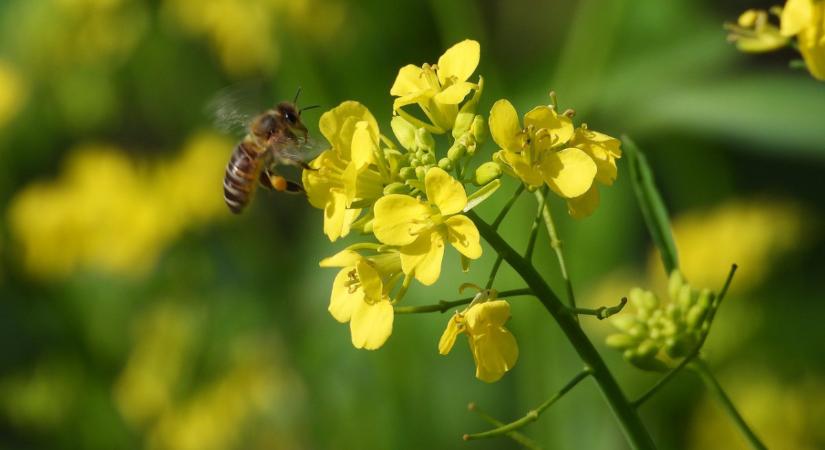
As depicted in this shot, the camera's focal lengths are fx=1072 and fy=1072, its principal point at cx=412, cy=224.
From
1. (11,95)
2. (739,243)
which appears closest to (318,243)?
(11,95)

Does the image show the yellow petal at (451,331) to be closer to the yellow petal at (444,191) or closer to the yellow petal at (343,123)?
the yellow petal at (444,191)

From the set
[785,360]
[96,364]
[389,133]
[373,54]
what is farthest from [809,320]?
[96,364]

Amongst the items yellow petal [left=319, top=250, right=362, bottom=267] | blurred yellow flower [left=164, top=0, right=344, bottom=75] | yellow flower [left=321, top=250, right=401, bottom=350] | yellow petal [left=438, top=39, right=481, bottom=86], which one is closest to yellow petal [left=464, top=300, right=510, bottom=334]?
yellow flower [left=321, top=250, right=401, bottom=350]

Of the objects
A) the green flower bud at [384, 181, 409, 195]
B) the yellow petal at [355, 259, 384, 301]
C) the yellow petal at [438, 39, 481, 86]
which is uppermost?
the yellow petal at [438, 39, 481, 86]

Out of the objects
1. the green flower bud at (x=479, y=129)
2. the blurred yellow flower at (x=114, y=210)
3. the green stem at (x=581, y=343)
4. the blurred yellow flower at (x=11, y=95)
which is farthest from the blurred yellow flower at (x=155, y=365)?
the green stem at (x=581, y=343)

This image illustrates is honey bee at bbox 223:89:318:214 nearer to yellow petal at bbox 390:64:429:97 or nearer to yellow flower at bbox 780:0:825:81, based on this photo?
yellow petal at bbox 390:64:429:97

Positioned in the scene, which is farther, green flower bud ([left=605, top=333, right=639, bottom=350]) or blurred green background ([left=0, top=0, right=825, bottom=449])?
blurred green background ([left=0, top=0, right=825, bottom=449])

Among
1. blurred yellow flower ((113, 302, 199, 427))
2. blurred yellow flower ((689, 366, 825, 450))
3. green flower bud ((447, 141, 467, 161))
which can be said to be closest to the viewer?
green flower bud ((447, 141, 467, 161))
